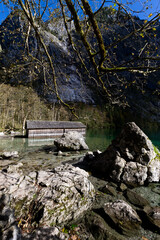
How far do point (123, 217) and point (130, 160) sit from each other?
568cm

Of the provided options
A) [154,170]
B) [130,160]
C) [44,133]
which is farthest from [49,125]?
[154,170]

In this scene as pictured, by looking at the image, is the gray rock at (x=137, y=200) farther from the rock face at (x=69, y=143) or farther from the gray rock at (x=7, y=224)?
the rock face at (x=69, y=143)

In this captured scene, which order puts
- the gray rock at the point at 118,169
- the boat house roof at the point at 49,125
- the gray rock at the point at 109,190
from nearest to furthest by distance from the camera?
the gray rock at the point at 109,190, the gray rock at the point at 118,169, the boat house roof at the point at 49,125

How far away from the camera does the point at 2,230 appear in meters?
3.56

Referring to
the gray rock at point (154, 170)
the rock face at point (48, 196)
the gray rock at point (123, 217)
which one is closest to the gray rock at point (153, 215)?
the gray rock at point (123, 217)

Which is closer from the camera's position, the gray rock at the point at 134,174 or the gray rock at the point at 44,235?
the gray rock at the point at 44,235

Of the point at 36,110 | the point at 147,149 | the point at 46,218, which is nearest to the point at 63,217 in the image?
the point at 46,218

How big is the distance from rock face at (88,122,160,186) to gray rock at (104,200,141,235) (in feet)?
12.0

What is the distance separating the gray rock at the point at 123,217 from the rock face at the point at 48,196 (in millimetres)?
1138

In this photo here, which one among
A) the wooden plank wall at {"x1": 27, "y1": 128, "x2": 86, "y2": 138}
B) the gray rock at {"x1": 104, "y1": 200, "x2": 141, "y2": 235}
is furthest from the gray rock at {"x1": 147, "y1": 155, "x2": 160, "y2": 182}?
the wooden plank wall at {"x1": 27, "y1": 128, "x2": 86, "y2": 138}

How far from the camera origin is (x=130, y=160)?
10.3 metres

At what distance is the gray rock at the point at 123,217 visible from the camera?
4918 millimetres

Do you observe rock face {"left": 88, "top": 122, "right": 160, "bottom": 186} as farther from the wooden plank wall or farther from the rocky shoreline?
the wooden plank wall

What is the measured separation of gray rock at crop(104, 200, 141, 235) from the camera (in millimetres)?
4918
